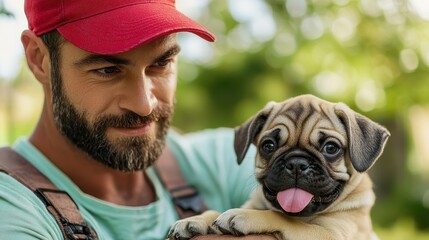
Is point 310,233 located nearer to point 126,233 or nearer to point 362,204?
point 362,204

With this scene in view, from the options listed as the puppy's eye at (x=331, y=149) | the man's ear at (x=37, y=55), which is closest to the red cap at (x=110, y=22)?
the man's ear at (x=37, y=55)

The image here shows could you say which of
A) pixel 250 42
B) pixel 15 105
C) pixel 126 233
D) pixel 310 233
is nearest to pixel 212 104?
pixel 250 42

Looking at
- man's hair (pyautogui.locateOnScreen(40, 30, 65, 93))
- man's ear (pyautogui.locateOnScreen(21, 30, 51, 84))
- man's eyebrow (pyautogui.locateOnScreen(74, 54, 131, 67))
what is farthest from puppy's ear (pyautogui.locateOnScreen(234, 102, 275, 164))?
man's ear (pyautogui.locateOnScreen(21, 30, 51, 84))

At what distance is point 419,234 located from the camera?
7555 mm

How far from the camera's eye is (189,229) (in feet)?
11.5

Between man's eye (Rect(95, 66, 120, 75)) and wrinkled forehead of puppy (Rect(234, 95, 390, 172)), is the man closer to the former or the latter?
man's eye (Rect(95, 66, 120, 75))

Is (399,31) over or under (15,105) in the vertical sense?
over

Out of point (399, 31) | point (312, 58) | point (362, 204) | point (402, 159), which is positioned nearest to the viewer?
point (362, 204)

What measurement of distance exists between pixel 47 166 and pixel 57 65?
549mm

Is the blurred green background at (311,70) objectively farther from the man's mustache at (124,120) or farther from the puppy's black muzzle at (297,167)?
the puppy's black muzzle at (297,167)

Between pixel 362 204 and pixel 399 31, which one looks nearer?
pixel 362 204

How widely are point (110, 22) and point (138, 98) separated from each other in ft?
1.36

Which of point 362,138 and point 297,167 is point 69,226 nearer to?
point 297,167

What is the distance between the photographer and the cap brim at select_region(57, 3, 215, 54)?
3609mm
